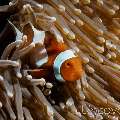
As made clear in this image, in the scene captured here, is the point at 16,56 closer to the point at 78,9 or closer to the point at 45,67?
the point at 45,67

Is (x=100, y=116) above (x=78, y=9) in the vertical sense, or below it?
below

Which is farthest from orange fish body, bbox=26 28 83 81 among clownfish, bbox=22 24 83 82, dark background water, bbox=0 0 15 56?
dark background water, bbox=0 0 15 56

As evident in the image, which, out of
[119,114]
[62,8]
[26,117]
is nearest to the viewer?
[26,117]

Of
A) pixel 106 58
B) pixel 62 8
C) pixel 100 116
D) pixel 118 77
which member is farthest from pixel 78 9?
pixel 100 116

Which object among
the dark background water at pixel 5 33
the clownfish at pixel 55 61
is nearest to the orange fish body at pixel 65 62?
the clownfish at pixel 55 61

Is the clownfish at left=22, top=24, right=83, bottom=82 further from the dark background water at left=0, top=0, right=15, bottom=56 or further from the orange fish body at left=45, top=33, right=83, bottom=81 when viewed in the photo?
the dark background water at left=0, top=0, right=15, bottom=56

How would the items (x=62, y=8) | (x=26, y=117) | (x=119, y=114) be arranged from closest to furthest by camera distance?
(x=26, y=117) < (x=62, y=8) < (x=119, y=114)
